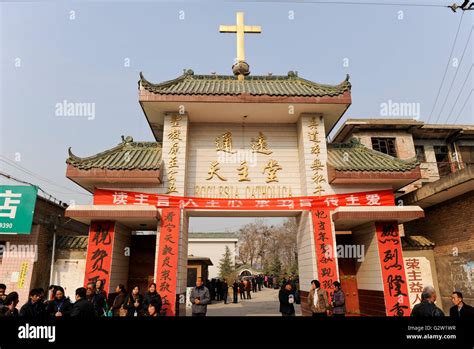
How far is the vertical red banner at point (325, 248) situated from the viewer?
8.55 m

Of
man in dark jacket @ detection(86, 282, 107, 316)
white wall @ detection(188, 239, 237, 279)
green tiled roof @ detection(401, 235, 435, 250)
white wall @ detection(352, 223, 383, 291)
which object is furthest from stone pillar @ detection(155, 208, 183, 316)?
white wall @ detection(188, 239, 237, 279)

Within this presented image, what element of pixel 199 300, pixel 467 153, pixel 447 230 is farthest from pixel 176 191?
pixel 467 153

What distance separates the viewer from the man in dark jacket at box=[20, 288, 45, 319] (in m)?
5.56

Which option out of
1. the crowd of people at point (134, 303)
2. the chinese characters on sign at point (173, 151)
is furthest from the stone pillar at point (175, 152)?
the crowd of people at point (134, 303)

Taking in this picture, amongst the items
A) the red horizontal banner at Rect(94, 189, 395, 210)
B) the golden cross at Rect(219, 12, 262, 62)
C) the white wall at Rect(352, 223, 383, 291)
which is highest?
the golden cross at Rect(219, 12, 262, 62)

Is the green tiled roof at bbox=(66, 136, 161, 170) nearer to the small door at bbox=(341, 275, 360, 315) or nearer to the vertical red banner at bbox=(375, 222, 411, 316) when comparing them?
the vertical red banner at bbox=(375, 222, 411, 316)

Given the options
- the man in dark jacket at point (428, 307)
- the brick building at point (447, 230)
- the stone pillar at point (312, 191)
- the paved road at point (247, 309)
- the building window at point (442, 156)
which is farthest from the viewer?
the building window at point (442, 156)

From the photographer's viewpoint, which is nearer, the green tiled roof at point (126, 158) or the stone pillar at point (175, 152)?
the green tiled roof at point (126, 158)

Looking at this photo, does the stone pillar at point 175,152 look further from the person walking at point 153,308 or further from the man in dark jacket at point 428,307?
the man in dark jacket at point 428,307

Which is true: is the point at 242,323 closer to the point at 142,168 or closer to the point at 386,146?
the point at 142,168

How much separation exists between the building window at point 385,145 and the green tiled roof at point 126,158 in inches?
468

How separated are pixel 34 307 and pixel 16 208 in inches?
219

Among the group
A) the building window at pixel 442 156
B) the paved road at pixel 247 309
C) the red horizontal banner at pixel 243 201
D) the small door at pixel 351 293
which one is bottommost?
the paved road at pixel 247 309

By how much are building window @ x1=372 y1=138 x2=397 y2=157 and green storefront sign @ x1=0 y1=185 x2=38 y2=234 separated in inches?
620
